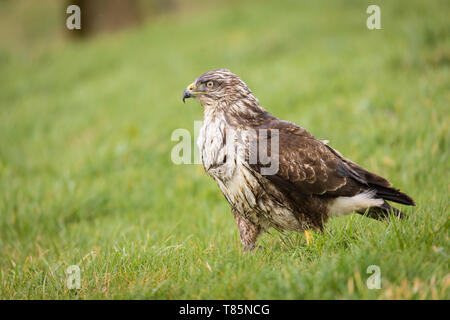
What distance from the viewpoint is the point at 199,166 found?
6.70 meters

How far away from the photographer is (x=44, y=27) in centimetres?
2978

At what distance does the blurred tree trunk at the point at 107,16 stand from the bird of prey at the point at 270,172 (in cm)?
1456

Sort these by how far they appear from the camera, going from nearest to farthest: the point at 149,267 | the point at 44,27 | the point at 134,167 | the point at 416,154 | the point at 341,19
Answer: the point at 149,267 → the point at 416,154 → the point at 134,167 → the point at 341,19 → the point at 44,27

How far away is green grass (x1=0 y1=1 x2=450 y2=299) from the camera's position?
113 inches

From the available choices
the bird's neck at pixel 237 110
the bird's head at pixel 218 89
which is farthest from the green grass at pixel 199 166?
the bird's head at pixel 218 89

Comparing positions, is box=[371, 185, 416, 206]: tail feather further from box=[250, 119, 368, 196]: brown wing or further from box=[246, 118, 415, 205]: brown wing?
box=[250, 119, 368, 196]: brown wing

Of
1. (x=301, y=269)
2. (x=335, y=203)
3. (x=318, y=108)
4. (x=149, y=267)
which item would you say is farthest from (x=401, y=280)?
(x=318, y=108)

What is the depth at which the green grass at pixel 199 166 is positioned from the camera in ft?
9.45

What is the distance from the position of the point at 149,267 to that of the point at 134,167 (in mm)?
3864

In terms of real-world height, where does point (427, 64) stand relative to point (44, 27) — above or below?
below

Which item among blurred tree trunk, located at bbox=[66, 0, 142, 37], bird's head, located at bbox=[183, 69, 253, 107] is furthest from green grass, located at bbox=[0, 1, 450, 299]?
blurred tree trunk, located at bbox=[66, 0, 142, 37]

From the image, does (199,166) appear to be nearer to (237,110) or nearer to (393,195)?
(237,110)
